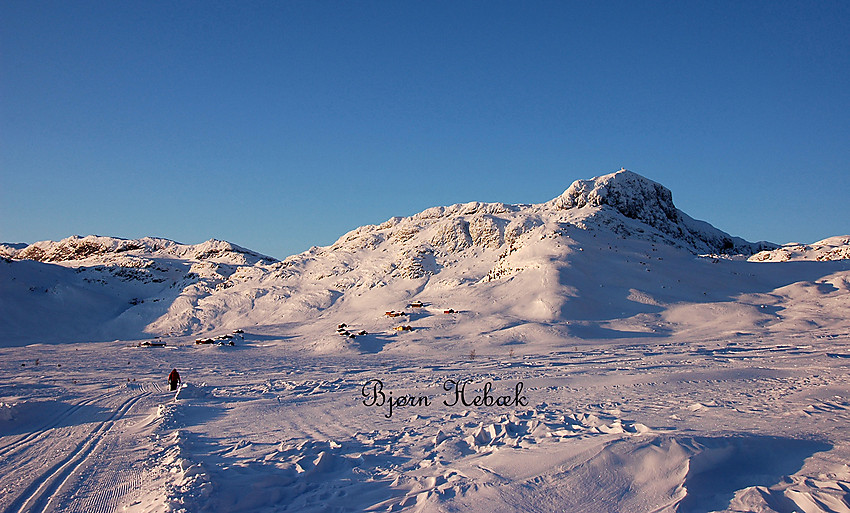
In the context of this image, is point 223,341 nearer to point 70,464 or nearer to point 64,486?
point 70,464

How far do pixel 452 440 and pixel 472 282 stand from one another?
33.0 metres

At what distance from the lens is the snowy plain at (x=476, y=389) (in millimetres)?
6176

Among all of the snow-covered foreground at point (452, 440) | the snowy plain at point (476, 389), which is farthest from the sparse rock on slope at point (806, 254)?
the snow-covered foreground at point (452, 440)

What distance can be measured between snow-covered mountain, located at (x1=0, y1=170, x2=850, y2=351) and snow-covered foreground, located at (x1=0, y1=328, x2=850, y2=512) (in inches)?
464

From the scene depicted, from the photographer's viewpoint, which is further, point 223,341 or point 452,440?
point 223,341

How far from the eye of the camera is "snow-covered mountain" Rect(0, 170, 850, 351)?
30.4 metres

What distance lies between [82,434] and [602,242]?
38469mm

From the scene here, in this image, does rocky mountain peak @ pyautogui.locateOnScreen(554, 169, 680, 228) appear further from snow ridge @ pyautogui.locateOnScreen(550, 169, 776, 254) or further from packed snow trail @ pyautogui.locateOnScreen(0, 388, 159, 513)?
packed snow trail @ pyautogui.locateOnScreen(0, 388, 159, 513)

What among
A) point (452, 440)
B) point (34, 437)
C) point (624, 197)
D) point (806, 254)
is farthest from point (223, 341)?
point (806, 254)

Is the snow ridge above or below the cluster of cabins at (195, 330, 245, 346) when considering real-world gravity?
above

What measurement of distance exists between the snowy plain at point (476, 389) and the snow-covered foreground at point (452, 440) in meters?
0.05

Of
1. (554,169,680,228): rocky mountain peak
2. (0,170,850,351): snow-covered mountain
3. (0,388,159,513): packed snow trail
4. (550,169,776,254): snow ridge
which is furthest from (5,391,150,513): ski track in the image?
(554,169,680,228): rocky mountain peak

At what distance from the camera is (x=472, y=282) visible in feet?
135

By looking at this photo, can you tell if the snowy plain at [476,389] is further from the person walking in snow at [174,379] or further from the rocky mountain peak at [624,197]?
the rocky mountain peak at [624,197]
